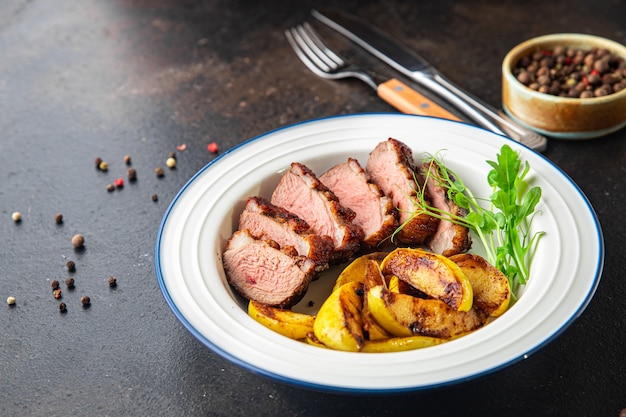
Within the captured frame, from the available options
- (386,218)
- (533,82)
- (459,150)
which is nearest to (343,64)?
(533,82)

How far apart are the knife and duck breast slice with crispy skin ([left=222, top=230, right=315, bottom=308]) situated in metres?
1.03

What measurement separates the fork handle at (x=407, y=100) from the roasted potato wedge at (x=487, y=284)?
1.01m

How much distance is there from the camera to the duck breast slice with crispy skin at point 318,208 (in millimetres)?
2236

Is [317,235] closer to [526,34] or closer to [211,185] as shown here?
[211,185]

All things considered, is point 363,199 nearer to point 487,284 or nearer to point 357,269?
point 357,269

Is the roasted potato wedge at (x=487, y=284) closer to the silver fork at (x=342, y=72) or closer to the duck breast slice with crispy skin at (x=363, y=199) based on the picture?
the duck breast slice with crispy skin at (x=363, y=199)

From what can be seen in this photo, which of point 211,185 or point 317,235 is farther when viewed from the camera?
point 211,185

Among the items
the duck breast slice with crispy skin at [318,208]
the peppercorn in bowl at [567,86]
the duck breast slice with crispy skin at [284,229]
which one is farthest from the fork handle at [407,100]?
the duck breast slice with crispy skin at [284,229]

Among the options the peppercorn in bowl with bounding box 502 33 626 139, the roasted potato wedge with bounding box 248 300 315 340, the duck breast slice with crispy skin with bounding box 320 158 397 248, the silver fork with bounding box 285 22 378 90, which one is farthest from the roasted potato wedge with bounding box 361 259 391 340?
the silver fork with bounding box 285 22 378 90

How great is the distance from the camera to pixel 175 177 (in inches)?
117

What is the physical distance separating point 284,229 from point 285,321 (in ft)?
1.26

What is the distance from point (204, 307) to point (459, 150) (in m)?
1.08

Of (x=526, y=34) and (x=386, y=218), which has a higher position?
(x=386, y=218)

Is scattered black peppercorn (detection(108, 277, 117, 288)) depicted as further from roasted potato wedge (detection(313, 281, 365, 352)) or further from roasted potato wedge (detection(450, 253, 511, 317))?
roasted potato wedge (detection(450, 253, 511, 317))
